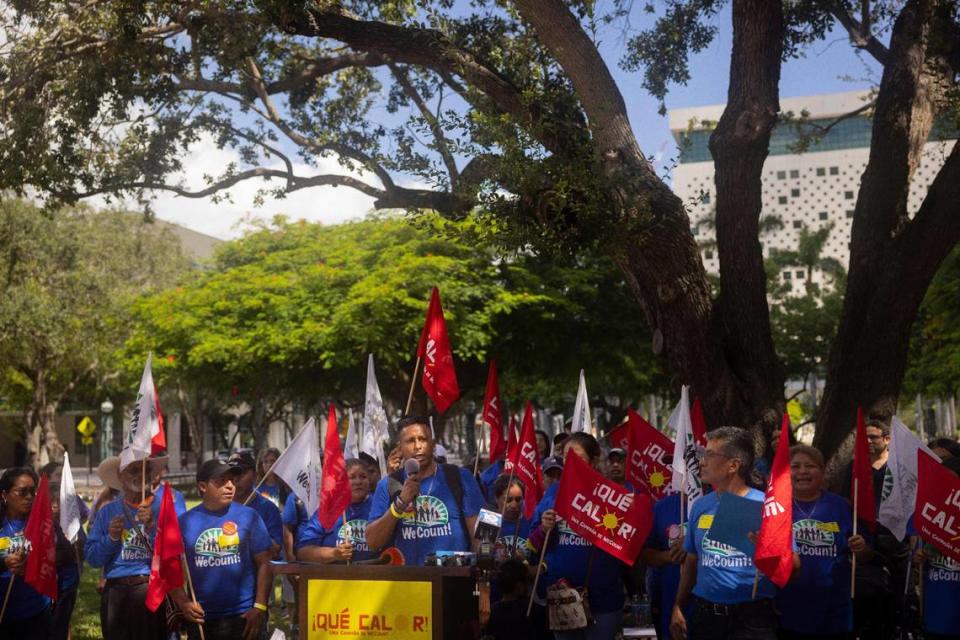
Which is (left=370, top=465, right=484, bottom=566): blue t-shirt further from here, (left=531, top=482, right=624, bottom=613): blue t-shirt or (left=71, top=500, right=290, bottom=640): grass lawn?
(left=71, top=500, right=290, bottom=640): grass lawn

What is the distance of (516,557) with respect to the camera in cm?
754

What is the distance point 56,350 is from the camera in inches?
1460

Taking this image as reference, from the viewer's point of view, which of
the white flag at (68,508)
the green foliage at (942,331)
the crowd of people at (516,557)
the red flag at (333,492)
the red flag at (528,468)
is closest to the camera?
the crowd of people at (516,557)

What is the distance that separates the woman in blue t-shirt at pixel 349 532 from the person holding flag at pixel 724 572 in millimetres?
2140

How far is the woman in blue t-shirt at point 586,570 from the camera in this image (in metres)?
7.19

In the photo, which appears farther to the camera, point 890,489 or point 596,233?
point 596,233

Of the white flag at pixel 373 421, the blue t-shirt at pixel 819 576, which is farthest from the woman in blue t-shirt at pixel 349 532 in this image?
the blue t-shirt at pixel 819 576

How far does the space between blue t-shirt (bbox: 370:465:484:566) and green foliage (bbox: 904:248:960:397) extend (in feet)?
61.8

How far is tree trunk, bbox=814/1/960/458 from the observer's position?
10.9 meters

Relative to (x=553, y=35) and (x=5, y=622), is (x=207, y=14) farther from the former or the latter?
(x=5, y=622)

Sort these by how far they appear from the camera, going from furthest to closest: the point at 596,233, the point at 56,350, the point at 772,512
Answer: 1. the point at 56,350
2. the point at 596,233
3. the point at 772,512

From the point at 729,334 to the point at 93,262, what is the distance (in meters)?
32.0

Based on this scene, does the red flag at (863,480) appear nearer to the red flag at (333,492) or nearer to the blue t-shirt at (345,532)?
the blue t-shirt at (345,532)

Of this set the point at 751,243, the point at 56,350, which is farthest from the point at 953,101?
the point at 56,350
